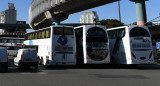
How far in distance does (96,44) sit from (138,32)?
401 centimetres

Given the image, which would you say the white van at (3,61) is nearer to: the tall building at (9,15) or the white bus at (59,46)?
→ the white bus at (59,46)

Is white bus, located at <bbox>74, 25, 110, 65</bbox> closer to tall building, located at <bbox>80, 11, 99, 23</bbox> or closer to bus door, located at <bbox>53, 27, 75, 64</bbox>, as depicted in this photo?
bus door, located at <bbox>53, 27, 75, 64</bbox>

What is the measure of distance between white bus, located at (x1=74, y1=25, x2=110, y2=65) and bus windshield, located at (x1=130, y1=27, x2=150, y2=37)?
2.48 meters

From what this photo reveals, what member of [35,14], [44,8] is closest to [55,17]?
[44,8]

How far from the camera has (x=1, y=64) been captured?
13.8 metres

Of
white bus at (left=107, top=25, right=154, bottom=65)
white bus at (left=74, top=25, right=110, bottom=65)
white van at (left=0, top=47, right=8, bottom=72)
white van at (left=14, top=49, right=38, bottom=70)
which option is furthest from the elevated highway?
white van at (left=0, top=47, right=8, bottom=72)

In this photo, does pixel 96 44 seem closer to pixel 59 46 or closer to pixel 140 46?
pixel 59 46

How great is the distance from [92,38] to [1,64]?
8.00m

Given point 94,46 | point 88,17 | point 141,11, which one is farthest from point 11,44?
point 88,17

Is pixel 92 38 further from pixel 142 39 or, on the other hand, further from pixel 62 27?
pixel 142 39

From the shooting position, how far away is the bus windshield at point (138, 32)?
57.4 feet

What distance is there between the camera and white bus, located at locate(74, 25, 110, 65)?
56.6 ft

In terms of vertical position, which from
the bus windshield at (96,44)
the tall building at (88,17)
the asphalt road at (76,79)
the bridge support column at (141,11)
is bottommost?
the asphalt road at (76,79)

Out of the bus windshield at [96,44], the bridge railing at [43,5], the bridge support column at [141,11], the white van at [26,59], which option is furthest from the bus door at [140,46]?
the bridge support column at [141,11]
